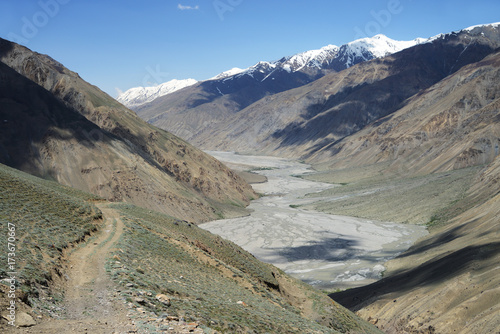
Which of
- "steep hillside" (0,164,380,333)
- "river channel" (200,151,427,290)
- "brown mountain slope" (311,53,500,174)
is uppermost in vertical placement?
"brown mountain slope" (311,53,500,174)

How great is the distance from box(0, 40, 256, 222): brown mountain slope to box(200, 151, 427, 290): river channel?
8.20 m

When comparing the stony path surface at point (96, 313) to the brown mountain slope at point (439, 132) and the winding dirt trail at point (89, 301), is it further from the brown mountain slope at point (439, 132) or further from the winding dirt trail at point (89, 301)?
Result: the brown mountain slope at point (439, 132)

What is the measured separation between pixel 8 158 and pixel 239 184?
183ft

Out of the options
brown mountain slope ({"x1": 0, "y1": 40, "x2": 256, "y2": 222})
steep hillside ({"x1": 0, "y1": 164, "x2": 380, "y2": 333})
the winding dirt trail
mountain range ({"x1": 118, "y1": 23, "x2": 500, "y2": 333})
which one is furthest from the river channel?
the winding dirt trail

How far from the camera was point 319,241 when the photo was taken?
69.4 meters

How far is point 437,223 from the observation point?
69938 millimetres

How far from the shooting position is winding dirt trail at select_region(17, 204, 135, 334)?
12133 mm

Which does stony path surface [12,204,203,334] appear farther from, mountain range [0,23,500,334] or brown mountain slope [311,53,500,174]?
brown mountain slope [311,53,500,174]

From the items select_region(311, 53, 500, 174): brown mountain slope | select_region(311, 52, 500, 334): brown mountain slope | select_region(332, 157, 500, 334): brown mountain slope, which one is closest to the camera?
select_region(332, 157, 500, 334): brown mountain slope

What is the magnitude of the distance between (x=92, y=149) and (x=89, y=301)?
202 feet

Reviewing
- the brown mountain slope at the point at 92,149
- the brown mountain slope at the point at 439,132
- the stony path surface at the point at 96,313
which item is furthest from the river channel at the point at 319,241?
the brown mountain slope at the point at 439,132

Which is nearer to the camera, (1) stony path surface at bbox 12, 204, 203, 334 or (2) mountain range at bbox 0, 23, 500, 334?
(1) stony path surface at bbox 12, 204, 203, 334

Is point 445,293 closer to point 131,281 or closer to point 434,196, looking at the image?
point 131,281

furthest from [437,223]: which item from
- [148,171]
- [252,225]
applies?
[148,171]
